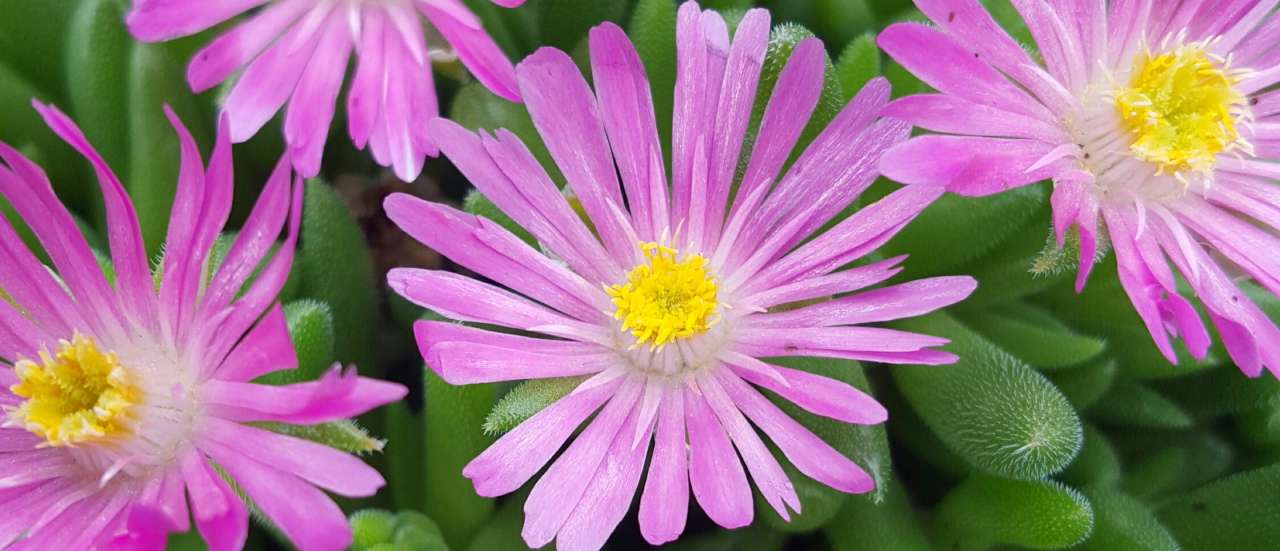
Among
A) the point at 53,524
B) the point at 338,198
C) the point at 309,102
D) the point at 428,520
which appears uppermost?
the point at 309,102

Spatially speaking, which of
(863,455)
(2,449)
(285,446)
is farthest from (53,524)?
(863,455)

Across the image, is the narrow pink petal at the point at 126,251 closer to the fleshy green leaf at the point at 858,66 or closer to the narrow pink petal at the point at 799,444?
the narrow pink petal at the point at 799,444

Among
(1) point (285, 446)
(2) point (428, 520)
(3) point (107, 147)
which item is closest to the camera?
(1) point (285, 446)

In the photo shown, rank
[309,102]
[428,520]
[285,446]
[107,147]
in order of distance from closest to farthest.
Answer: [285,446], [309,102], [428,520], [107,147]

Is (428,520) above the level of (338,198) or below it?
below

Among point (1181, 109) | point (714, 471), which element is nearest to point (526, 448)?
point (714, 471)

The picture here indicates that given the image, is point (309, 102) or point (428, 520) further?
point (428, 520)

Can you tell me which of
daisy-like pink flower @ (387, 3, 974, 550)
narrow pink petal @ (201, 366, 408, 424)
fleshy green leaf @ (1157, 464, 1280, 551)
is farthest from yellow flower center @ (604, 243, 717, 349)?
fleshy green leaf @ (1157, 464, 1280, 551)

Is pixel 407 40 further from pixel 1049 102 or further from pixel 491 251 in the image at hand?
pixel 1049 102
